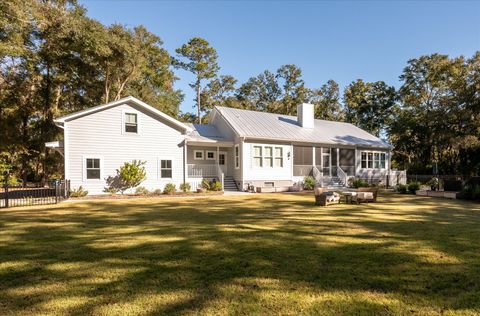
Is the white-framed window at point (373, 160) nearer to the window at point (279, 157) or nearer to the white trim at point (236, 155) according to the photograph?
the window at point (279, 157)

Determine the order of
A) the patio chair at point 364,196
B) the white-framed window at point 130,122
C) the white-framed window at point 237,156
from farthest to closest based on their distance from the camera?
the white-framed window at point 237,156 < the white-framed window at point 130,122 < the patio chair at point 364,196

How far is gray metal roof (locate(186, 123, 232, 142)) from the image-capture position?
2017 centimetres

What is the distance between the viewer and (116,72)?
27109 mm

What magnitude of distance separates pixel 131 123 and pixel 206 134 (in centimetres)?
581

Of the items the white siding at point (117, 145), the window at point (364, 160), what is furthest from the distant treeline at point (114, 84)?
the window at point (364, 160)

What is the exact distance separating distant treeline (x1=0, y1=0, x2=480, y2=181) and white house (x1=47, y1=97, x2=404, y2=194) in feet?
16.0

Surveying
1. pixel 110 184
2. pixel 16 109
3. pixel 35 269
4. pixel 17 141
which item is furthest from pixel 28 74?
pixel 35 269

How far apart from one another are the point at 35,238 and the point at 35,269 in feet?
8.27

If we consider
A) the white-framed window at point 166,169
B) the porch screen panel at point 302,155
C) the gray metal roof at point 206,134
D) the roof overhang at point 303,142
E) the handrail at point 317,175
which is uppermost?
the gray metal roof at point 206,134

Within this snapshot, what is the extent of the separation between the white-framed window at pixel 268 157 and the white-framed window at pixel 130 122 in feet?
30.1

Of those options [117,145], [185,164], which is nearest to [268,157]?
[185,164]

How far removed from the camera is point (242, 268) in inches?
177

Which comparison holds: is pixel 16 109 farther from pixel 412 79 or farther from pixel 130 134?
pixel 412 79

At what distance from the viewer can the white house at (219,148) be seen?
16500 millimetres
